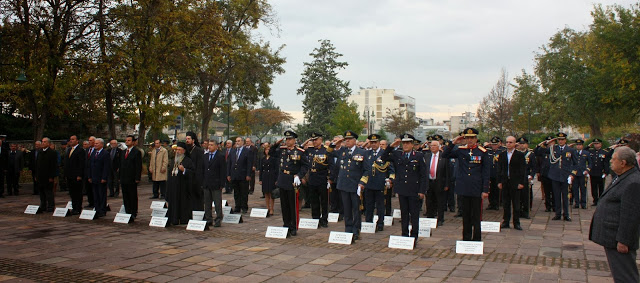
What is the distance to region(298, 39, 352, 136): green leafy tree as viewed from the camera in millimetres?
60344

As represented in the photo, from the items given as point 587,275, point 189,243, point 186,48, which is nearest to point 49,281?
point 189,243

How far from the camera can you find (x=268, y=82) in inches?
1475

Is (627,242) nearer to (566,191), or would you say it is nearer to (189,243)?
(189,243)

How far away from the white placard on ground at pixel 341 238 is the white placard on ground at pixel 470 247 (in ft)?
6.31

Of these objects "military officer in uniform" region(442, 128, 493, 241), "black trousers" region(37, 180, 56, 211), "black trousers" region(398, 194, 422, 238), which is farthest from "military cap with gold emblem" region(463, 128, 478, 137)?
"black trousers" region(37, 180, 56, 211)

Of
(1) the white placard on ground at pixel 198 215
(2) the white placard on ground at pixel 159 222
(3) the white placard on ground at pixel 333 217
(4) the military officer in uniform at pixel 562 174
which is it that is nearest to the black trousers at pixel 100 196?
(2) the white placard on ground at pixel 159 222

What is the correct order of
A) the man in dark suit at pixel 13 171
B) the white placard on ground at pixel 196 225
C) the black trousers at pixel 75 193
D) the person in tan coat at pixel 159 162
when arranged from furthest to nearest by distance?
the man in dark suit at pixel 13 171 → the person in tan coat at pixel 159 162 → the black trousers at pixel 75 193 → the white placard on ground at pixel 196 225

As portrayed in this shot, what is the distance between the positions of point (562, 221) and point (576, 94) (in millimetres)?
29512

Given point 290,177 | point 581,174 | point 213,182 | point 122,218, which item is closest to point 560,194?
point 581,174

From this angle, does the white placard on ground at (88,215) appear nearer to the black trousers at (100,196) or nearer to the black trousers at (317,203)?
the black trousers at (100,196)

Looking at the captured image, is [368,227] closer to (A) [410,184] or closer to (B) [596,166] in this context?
(A) [410,184]

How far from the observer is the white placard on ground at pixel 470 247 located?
8.28m

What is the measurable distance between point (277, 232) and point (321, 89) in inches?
2011

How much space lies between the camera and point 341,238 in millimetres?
9219
